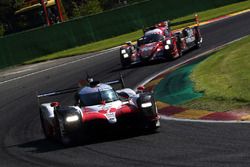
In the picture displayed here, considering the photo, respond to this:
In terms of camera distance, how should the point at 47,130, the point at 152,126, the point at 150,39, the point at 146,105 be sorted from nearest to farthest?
the point at 146,105 < the point at 152,126 < the point at 47,130 < the point at 150,39

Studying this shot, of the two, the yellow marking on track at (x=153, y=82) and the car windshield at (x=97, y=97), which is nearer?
the car windshield at (x=97, y=97)

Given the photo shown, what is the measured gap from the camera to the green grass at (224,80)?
51.2 feet

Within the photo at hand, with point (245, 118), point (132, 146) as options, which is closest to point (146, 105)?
point (132, 146)

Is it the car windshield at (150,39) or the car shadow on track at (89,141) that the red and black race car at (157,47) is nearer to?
the car windshield at (150,39)

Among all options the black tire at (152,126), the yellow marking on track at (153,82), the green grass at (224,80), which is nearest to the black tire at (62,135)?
the black tire at (152,126)

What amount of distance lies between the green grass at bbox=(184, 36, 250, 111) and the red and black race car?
3135mm

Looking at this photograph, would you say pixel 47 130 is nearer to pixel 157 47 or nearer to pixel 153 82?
pixel 153 82

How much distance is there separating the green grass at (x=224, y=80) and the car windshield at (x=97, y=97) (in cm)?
222

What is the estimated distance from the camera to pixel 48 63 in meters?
37.5

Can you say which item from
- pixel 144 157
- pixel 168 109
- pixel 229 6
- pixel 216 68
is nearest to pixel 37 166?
pixel 144 157

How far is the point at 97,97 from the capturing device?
1501cm

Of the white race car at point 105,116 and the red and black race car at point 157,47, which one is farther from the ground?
the white race car at point 105,116

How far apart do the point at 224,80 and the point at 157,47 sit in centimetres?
922


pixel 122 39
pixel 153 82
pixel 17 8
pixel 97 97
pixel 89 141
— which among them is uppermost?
pixel 97 97
